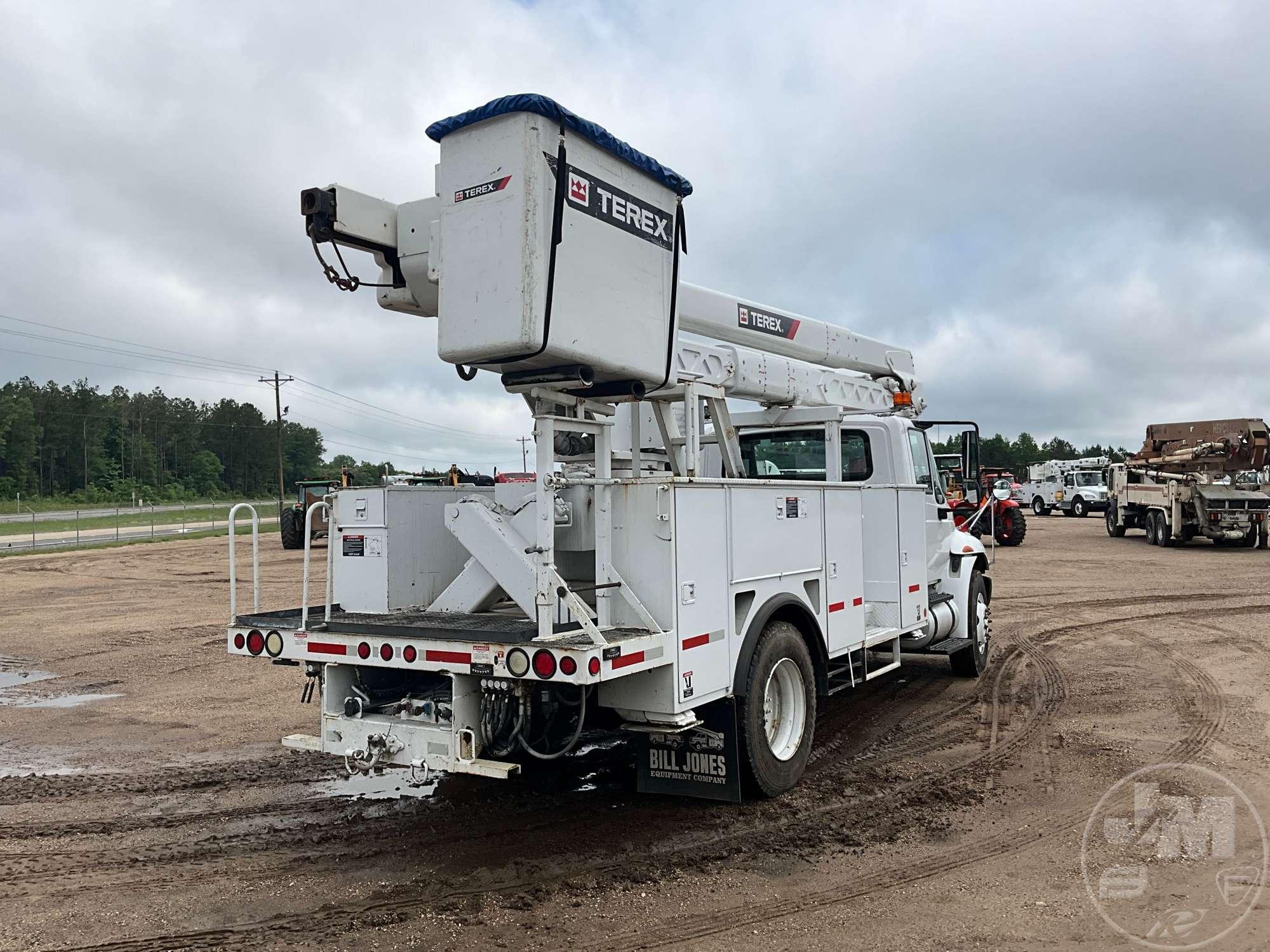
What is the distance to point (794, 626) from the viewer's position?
19.1 feet

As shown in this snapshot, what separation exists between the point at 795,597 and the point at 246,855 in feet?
10.9

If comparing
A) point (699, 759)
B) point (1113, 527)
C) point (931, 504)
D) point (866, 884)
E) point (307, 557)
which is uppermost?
point (931, 504)

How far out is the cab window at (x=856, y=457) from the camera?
26.6 feet

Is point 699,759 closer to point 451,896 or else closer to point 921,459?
point 451,896

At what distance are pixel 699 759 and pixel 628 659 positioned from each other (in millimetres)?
1230

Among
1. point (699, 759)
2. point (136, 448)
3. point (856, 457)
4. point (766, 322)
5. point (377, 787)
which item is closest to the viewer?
point (699, 759)

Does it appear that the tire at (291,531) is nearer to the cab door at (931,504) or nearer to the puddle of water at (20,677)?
the puddle of water at (20,677)

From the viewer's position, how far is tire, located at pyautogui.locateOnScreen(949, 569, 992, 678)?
9.13 meters

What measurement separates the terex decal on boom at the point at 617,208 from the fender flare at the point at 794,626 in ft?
6.92

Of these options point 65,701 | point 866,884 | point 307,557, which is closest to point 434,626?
point 307,557

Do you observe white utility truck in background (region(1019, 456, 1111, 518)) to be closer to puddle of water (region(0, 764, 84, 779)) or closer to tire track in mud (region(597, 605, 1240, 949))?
tire track in mud (region(597, 605, 1240, 949))

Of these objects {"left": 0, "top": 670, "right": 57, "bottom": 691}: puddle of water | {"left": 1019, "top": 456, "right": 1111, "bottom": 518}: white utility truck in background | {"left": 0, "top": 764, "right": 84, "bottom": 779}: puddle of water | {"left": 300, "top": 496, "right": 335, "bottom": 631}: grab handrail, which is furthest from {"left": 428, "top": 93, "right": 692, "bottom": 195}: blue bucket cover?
{"left": 1019, "top": 456, "right": 1111, "bottom": 518}: white utility truck in background

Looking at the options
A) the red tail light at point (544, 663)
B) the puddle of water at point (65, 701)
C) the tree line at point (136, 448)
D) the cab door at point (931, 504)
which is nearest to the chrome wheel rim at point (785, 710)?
the red tail light at point (544, 663)

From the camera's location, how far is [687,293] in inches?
280
